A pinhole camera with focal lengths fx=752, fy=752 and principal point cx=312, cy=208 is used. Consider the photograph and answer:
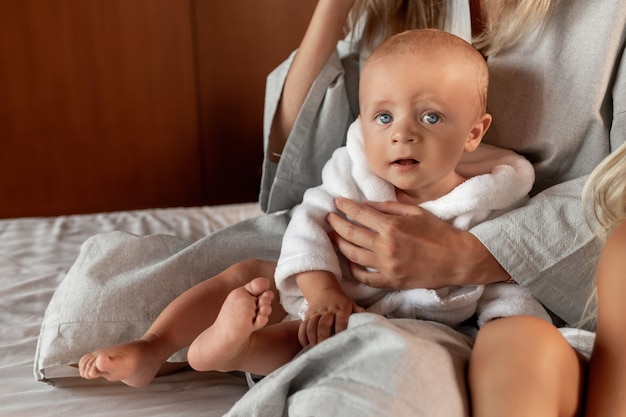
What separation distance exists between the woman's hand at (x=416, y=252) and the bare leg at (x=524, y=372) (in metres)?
0.19

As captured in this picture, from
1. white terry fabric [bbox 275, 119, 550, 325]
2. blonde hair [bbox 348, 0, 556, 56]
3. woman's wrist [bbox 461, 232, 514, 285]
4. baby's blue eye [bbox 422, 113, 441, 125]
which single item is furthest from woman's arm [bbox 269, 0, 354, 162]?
woman's wrist [bbox 461, 232, 514, 285]

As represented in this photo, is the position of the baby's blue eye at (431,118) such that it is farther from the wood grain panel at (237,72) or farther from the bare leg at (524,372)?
the wood grain panel at (237,72)

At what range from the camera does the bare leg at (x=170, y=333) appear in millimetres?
839

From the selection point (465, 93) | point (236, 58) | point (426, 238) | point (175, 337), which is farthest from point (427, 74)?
point (236, 58)

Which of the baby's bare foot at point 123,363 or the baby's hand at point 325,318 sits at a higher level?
the baby's hand at point 325,318

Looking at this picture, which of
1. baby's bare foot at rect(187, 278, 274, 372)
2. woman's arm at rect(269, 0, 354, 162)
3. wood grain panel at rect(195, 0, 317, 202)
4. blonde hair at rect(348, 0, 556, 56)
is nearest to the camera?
baby's bare foot at rect(187, 278, 274, 372)

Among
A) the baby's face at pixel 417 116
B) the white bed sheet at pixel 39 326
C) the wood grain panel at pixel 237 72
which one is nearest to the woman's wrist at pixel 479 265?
the baby's face at pixel 417 116

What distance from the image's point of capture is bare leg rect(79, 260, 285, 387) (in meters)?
0.84

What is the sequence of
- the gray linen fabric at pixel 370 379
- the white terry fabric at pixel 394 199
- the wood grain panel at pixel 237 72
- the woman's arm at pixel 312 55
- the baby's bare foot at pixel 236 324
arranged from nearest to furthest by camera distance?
the gray linen fabric at pixel 370 379 → the baby's bare foot at pixel 236 324 → the white terry fabric at pixel 394 199 → the woman's arm at pixel 312 55 → the wood grain panel at pixel 237 72

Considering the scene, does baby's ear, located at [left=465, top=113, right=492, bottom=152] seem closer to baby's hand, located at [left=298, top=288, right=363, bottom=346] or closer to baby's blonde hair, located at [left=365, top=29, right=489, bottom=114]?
baby's blonde hair, located at [left=365, top=29, right=489, bottom=114]

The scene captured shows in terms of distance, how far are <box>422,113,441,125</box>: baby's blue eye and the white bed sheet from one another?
42 cm

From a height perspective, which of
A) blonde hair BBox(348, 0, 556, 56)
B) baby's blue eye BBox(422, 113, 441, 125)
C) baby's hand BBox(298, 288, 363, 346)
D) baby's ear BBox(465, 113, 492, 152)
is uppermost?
blonde hair BBox(348, 0, 556, 56)

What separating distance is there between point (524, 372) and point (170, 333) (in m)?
0.44

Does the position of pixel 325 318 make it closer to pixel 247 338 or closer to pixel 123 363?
pixel 247 338
